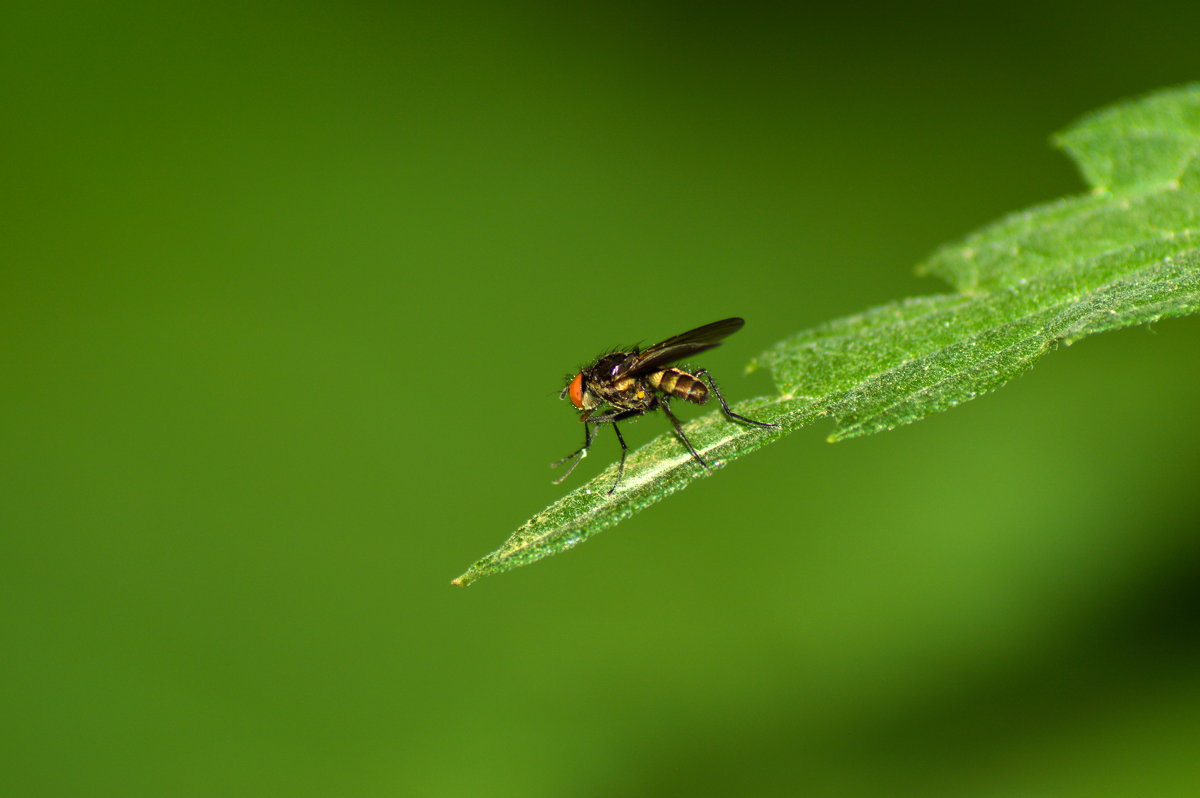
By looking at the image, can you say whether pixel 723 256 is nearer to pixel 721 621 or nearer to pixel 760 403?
pixel 721 621

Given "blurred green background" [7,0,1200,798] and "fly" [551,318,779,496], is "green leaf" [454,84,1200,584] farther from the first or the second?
"blurred green background" [7,0,1200,798]

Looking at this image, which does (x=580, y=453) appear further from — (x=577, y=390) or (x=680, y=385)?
(x=680, y=385)

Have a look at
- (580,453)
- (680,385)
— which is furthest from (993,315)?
(580,453)

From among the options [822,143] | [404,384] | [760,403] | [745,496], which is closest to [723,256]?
[822,143]

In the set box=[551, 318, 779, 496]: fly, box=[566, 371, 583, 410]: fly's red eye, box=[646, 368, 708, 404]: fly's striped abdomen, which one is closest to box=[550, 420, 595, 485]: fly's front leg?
box=[551, 318, 779, 496]: fly

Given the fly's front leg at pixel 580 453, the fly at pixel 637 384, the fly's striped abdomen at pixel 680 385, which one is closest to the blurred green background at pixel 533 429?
the fly's front leg at pixel 580 453

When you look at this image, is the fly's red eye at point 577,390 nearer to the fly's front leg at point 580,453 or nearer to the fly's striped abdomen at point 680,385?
the fly's front leg at point 580,453
